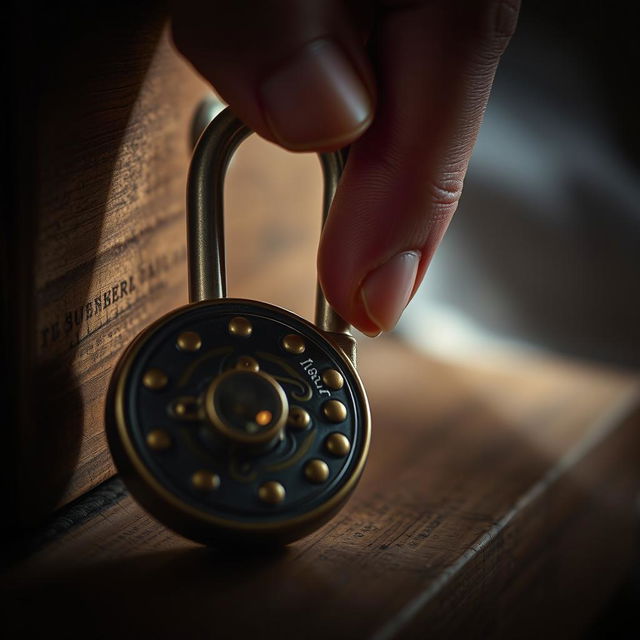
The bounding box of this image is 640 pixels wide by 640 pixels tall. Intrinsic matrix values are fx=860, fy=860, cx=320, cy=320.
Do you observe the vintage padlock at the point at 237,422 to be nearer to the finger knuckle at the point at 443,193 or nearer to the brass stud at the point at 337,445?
the brass stud at the point at 337,445

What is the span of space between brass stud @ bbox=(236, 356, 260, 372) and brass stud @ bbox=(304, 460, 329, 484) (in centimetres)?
6

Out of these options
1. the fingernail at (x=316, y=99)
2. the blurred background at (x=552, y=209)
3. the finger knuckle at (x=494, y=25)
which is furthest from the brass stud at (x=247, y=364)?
the blurred background at (x=552, y=209)

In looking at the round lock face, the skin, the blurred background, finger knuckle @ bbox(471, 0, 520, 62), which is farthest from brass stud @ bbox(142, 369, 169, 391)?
the blurred background

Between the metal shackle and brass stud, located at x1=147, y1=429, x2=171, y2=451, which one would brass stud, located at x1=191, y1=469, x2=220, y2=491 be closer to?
brass stud, located at x1=147, y1=429, x2=171, y2=451

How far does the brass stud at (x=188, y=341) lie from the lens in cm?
46

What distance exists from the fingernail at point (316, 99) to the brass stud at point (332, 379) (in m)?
0.13

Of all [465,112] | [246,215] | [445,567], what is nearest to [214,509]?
[445,567]

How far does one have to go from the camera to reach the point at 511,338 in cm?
109

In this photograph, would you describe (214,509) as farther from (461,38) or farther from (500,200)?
(500,200)

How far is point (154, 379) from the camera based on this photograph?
1.45ft

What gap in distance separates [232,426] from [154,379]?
5 cm

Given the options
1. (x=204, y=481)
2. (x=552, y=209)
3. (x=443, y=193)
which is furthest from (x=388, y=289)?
(x=552, y=209)

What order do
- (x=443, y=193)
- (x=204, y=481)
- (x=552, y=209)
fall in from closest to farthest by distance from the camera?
(x=204, y=481) → (x=443, y=193) → (x=552, y=209)

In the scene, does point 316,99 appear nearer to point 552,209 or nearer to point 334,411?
point 334,411
